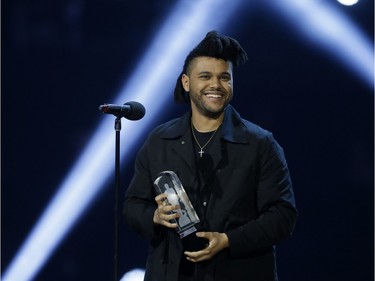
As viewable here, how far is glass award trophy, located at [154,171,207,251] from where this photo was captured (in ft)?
7.04

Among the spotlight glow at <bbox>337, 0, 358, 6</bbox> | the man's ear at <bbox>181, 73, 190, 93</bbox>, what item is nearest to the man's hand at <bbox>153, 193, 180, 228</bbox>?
the man's ear at <bbox>181, 73, 190, 93</bbox>

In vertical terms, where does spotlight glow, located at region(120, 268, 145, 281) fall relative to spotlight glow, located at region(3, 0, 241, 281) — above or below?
below

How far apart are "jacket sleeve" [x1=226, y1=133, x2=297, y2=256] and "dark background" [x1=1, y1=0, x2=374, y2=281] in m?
0.98

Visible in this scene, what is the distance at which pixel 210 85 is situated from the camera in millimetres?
2428

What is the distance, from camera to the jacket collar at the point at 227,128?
240 cm

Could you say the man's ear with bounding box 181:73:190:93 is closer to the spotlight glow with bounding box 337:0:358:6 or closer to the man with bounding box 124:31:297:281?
the man with bounding box 124:31:297:281

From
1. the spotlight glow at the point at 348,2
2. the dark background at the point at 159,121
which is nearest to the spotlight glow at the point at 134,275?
the dark background at the point at 159,121

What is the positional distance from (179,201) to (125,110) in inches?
18.2

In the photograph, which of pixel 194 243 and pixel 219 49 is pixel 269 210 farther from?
pixel 219 49

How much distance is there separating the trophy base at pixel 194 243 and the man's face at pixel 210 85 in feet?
1.58

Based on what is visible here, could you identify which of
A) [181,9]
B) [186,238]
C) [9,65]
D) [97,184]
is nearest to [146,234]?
[186,238]

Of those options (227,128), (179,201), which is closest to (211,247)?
(179,201)

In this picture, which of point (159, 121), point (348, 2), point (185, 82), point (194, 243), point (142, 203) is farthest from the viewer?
point (159, 121)

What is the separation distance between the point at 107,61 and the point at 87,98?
0.23m
